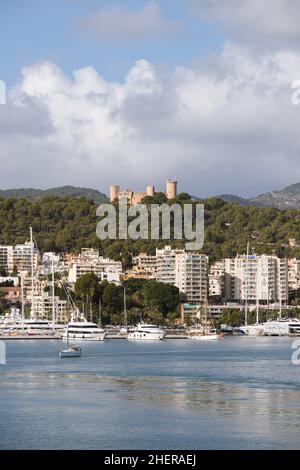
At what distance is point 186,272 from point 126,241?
15797 mm

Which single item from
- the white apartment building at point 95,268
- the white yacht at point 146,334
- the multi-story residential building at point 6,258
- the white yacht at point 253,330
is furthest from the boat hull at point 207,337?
the multi-story residential building at point 6,258

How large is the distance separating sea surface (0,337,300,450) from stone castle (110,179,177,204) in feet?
271

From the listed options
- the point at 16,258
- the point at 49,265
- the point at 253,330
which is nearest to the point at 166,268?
the point at 49,265

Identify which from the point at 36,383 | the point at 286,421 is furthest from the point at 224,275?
the point at 286,421

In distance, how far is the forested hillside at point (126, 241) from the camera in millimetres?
121688

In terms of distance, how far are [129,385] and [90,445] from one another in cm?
1217

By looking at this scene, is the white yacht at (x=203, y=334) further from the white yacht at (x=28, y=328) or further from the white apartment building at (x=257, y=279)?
the white apartment building at (x=257, y=279)

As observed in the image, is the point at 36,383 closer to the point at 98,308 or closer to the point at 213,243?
the point at 98,308

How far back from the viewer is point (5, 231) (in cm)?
12962

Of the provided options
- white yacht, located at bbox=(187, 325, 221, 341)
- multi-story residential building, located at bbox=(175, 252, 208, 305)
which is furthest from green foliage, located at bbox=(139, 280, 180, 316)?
multi-story residential building, located at bbox=(175, 252, 208, 305)

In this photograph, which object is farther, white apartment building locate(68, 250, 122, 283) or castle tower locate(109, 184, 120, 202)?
castle tower locate(109, 184, 120, 202)

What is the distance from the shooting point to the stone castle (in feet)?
434

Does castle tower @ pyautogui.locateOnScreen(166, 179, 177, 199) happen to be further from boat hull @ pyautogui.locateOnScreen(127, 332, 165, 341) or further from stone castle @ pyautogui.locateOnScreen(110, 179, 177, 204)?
boat hull @ pyautogui.locateOnScreen(127, 332, 165, 341)

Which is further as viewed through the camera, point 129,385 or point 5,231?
point 5,231
